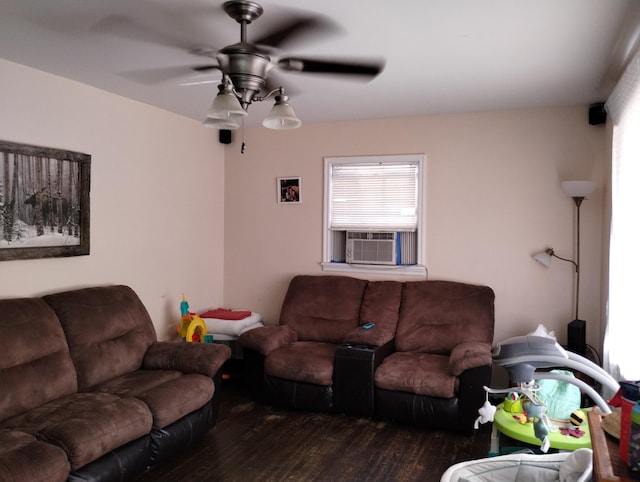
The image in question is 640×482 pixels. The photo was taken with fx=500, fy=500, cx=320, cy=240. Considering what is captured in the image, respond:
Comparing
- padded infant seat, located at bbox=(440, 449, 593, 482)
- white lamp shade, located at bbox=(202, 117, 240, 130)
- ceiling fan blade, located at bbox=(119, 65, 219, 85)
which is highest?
ceiling fan blade, located at bbox=(119, 65, 219, 85)

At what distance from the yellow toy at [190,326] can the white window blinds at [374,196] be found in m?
1.59

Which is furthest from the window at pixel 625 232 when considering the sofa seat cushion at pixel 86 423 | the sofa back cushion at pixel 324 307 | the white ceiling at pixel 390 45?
the sofa seat cushion at pixel 86 423

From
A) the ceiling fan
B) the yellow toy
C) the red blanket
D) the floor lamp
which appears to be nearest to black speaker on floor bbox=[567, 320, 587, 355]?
the floor lamp

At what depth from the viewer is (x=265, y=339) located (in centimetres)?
423

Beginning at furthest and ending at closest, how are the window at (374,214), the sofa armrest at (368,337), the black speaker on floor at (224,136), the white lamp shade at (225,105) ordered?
the black speaker on floor at (224,136), the window at (374,214), the sofa armrest at (368,337), the white lamp shade at (225,105)

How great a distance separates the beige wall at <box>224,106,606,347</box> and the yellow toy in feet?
2.97

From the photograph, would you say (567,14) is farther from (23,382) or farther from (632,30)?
(23,382)

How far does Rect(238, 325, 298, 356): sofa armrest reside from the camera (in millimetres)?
4184

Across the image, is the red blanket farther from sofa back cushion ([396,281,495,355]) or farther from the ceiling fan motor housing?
the ceiling fan motor housing

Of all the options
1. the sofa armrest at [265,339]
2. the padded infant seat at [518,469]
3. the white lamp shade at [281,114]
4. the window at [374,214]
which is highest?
the white lamp shade at [281,114]

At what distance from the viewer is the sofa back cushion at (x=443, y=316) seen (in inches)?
165

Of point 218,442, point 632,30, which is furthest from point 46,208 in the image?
point 632,30

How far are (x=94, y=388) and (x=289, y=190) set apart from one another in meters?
2.72

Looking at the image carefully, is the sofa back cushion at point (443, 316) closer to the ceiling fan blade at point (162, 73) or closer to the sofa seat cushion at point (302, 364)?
the sofa seat cushion at point (302, 364)
